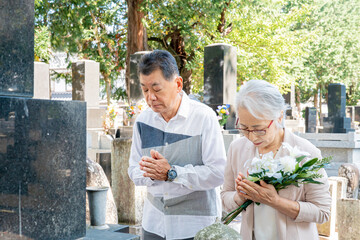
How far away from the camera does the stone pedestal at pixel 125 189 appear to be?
563 cm

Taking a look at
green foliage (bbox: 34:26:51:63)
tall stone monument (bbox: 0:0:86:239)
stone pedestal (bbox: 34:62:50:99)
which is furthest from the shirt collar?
green foliage (bbox: 34:26:51:63)

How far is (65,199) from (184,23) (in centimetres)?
1162

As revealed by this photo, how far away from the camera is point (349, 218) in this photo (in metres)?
4.32

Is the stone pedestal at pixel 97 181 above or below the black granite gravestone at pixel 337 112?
below

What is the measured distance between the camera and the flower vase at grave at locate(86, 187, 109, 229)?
2877 millimetres

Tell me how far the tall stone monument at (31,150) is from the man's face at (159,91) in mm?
483

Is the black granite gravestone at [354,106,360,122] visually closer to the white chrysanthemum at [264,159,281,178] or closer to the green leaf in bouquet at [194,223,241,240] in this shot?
the white chrysanthemum at [264,159,281,178]

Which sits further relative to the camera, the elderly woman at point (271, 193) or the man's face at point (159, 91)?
the man's face at point (159, 91)

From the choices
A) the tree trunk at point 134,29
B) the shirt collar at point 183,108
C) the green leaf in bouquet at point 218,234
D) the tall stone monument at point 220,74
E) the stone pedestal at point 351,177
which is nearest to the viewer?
the green leaf in bouquet at point 218,234

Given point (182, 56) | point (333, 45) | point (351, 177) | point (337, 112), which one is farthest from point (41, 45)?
point (333, 45)

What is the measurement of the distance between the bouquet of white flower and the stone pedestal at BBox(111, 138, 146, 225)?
13.0 ft

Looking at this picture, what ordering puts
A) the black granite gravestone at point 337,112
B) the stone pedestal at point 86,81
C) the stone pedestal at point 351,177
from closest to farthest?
1. the stone pedestal at point 351,177
2. the stone pedestal at point 86,81
3. the black granite gravestone at point 337,112

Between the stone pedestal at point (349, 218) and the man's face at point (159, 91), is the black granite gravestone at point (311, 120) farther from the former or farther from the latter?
the man's face at point (159, 91)

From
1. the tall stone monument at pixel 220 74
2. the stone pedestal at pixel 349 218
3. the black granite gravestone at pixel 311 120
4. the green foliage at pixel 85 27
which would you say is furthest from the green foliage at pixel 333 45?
the stone pedestal at pixel 349 218
